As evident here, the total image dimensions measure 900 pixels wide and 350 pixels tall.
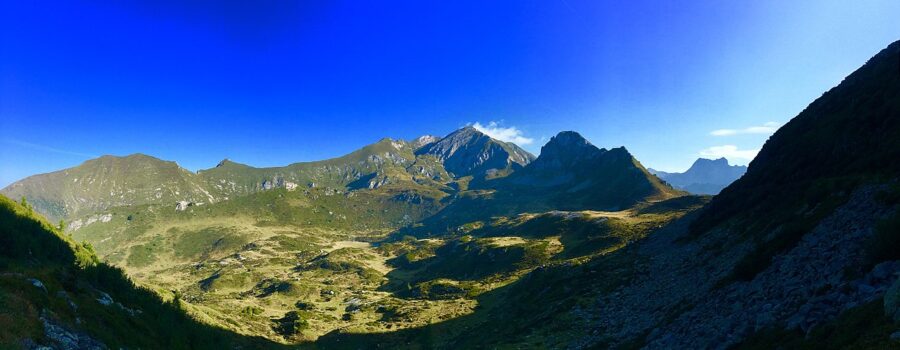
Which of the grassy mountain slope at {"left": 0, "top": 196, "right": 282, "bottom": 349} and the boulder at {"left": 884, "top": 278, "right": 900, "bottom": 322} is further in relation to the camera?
the grassy mountain slope at {"left": 0, "top": 196, "right": 282, "bottom": 349}

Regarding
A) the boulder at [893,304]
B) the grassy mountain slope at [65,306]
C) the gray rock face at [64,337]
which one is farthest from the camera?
the gray rock face at [64,337]

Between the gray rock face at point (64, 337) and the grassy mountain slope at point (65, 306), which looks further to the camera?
the gray rock face at point (64, 337)

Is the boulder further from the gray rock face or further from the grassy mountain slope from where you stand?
the gray rock face

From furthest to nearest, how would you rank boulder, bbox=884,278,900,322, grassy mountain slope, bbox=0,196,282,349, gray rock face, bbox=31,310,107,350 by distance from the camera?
gray rock face, bbox=31,310,107,350 → grassy mountain slope, bbox=0,196,282,349 → boulder, bbox=884,278,900,322

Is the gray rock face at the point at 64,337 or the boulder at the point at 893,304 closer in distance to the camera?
the boulder at the point at 893,304

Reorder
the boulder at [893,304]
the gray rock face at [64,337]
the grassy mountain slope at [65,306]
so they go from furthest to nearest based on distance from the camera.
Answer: the gray rock face at [64,337], the grassy mountain slope at [65,306], the boulder at [893,304]

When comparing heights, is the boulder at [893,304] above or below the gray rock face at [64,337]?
above

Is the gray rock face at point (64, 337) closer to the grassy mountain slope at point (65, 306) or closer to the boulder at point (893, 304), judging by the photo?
the grassy mountain slope at point (65, 306)

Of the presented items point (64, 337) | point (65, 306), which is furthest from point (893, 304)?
point (65, 306)

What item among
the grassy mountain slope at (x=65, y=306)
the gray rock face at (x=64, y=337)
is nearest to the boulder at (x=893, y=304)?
the grassy mountain slope at (x=65, y=306)

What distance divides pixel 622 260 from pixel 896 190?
52.6 m

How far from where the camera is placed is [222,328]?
93.9 meters

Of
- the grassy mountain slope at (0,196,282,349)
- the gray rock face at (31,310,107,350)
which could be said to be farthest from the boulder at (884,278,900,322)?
the gray rock face at (31,310,107,350)

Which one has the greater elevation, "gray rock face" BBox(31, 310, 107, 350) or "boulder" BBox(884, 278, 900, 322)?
"boulder" BBox(884, 278, 900, 322)
